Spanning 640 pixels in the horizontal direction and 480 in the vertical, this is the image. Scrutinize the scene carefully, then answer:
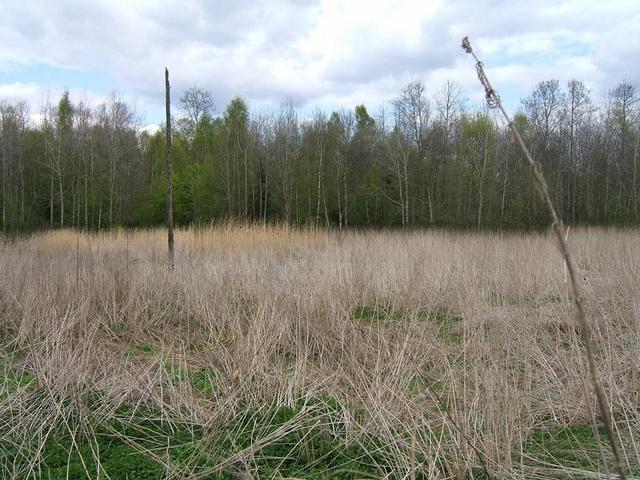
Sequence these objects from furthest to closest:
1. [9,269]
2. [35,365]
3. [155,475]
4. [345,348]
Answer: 1. [9,269]
2. [345,348]
3. [35,365]
4. [155,475]

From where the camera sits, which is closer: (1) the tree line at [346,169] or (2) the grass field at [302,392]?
(2) the grass field at [302,392]

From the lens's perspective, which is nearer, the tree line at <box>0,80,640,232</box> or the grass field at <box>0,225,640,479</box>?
the grass field at <box>0,225,640,479</box>

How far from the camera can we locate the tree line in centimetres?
2473

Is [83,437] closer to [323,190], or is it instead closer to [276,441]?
[276,441]

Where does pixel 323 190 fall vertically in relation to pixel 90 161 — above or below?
below

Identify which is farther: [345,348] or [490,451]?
[345,348]

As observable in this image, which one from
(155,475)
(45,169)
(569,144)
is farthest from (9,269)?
(569,144)

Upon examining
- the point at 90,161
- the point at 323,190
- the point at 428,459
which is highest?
the point at 90,161

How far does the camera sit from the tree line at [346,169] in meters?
24.7

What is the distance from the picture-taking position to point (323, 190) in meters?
24.8

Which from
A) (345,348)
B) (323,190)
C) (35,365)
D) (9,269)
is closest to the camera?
(35,365)

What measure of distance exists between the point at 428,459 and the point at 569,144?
29471mm

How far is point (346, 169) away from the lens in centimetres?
2564

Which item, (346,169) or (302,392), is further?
(346,169)
